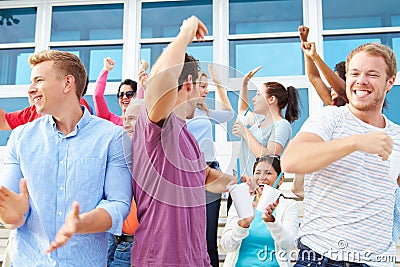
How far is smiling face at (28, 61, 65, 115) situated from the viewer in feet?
5.80

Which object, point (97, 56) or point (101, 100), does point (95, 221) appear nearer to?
point (101, 100)

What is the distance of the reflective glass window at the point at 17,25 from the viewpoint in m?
5.30

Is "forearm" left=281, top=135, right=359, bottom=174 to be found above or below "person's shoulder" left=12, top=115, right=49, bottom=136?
below

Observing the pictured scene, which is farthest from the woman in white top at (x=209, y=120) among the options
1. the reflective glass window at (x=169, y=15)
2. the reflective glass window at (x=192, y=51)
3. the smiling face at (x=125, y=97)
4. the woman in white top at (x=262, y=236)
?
the reflective glass window at (x=169, y=15)

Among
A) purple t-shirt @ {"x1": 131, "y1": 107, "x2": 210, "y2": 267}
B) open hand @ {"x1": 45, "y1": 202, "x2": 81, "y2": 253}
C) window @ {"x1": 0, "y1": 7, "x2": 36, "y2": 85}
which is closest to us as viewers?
open hand @ {"x1": 45, "y1": 202, "x2": 81, "y2": 253}

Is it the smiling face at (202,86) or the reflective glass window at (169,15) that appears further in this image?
the reflective glass window at (169,15)

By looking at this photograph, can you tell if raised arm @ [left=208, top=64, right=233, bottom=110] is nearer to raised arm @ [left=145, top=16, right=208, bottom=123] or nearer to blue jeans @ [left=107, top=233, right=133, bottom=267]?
raised arm @ [left=145, top=16, right=208, bottom=123]

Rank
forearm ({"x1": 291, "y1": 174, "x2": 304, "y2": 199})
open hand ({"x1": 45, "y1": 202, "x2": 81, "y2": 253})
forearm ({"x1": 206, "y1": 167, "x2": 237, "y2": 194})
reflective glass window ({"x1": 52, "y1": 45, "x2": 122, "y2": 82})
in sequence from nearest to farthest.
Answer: open hand ({"x1": 45, "y1": 202, "x2": 81, "y2": 253})
forearm ({"x1": 206, "y1": 167, "x2": 237, "y2": 194})
forearm ({"x1": 291, "y1": 174, "x2": 304, "y2": 199})
reflective glass window ({"x1": 52, "y1": 45, "x2": 122, "y2": 82})

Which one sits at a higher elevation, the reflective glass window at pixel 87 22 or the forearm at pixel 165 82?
the reflective glass window at pixel 87 22

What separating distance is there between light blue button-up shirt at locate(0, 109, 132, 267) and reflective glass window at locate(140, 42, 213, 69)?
3.27 metres

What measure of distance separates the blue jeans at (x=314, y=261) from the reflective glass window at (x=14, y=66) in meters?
4.17

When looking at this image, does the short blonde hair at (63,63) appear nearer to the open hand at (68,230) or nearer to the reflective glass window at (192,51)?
the open hand at (68,230)

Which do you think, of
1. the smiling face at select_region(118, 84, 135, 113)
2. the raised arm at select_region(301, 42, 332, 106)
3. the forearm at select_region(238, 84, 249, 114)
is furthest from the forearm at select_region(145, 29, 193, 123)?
the smiling face at select_region(118, 84, 135, 113)

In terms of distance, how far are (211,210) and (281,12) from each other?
10.2 feet
